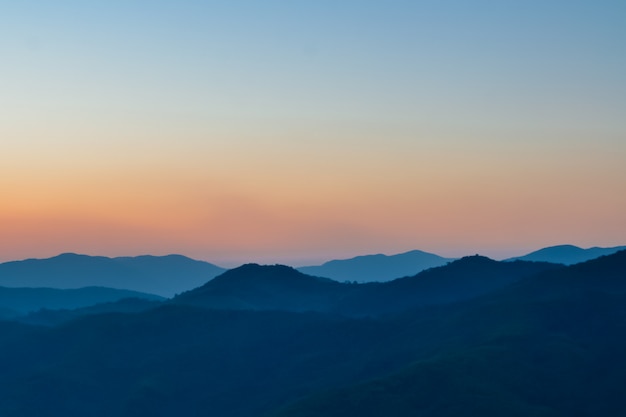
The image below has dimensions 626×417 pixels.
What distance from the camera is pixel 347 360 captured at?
146 meters

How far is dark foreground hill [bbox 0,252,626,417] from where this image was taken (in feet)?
342

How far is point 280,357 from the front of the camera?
16238 cm

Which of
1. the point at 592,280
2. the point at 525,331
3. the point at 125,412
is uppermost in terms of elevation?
the point at 592,280

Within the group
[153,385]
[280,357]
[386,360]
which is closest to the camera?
[386,360]

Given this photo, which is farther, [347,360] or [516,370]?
[347,360]

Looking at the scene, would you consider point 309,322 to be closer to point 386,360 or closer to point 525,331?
point 386,360

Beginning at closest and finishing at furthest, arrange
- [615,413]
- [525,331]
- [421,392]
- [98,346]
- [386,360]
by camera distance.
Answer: [615,413] → [421,392] → [525,331] → [386,360] → [98,346]

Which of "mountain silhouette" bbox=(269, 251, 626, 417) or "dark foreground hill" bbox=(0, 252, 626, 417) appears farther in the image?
"dark foreground hill" bbox=(0, 252, 626, 417)

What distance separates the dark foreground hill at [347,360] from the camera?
A: 10425cm

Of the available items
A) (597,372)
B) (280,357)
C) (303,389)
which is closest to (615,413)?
(597,372)

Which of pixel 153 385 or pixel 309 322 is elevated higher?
pixel 309 322

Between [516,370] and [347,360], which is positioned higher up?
[347,360]

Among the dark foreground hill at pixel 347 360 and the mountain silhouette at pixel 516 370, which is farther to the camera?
the dark foreground hill at pixel 347 360

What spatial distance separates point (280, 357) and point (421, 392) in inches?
2467
